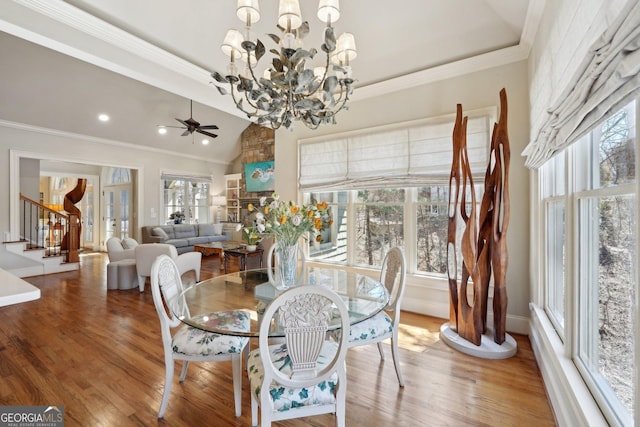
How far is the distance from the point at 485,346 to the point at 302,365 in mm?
1922

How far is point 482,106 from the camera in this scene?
288cm

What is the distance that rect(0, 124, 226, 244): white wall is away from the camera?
206 inches

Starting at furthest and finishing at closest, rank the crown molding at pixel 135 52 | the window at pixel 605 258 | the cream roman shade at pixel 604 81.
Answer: the crown molding at pixel 135 52 → the window at pixel 605 258 → the cream roman shade at pixel 604 81

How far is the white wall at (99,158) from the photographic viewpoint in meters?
5.23

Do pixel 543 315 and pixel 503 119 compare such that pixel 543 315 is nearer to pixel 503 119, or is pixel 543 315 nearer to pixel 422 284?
pixel 422 284

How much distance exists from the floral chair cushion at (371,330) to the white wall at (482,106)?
56.5 inches

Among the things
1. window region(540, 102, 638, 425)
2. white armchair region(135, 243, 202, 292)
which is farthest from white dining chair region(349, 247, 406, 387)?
white armchair region(135, 243, 202, 292)

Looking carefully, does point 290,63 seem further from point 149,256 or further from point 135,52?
point 149,256

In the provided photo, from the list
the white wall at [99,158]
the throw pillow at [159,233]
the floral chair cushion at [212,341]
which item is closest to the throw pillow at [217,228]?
the white wall at [99,158]

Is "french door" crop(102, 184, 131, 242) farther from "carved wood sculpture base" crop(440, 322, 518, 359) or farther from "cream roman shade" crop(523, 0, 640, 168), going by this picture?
"cream roman shade" crop(523, 0, 640, 168)

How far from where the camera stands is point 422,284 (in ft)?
10.7

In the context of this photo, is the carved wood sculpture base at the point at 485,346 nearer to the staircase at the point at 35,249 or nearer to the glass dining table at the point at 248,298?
the glass dining table at the point at 248,298

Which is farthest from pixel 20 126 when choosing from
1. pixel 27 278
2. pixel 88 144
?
pixel 27 278

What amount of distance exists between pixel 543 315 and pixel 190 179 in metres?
8.40
